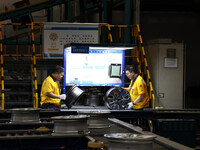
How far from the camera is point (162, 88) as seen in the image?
1384 centimetres

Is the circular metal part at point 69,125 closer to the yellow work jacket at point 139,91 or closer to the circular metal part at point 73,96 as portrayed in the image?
the circular metal part at point 73,96

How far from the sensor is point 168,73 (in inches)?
538

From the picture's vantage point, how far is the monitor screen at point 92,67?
989 cm

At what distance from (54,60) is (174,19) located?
21.3 feet

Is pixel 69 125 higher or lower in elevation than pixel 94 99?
higher

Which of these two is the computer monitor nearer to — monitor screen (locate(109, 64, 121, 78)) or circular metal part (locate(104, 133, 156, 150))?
monitor screen (locate(109, 64, 121, 78))

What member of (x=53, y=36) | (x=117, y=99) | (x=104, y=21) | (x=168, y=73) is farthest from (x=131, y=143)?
(x=104, y=21)

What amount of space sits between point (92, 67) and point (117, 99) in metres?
1.30

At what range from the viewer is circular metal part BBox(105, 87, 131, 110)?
8961 mm

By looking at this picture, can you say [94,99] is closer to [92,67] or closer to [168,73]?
[92,67]

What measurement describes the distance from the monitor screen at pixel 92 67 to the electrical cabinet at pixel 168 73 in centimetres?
384

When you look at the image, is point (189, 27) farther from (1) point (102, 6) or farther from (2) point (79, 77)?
(2) point (79, 77)

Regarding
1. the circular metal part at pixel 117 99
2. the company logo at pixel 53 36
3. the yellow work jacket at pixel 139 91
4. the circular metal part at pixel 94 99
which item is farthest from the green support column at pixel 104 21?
the circular metal part at pixel 117 99

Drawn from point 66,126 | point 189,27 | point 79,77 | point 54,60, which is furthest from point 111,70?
point 189,27
